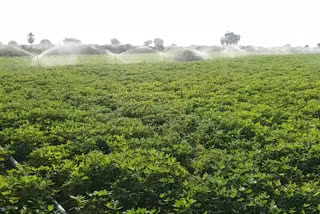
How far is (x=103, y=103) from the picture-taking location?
8562mm

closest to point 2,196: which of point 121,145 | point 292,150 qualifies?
point 121,145

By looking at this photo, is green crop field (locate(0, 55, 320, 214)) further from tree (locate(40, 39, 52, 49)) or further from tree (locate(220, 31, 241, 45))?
tree (locate(220, 31, 241, 45))

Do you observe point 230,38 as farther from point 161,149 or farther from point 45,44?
point 161,149

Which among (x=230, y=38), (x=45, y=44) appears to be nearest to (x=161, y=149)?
(x=45, y=44)

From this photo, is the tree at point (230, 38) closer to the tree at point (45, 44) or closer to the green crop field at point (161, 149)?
the tree at point (45, 44)

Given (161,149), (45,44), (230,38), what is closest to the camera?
(161,149)

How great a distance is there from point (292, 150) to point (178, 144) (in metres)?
1.86

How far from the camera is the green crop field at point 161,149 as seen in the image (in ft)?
13.1

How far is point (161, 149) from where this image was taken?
546cm

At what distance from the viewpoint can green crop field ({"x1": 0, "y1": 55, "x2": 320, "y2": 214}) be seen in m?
4.00

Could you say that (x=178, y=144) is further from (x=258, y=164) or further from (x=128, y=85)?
(x=128, y=85)

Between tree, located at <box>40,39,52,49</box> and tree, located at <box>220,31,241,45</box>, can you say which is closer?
tree, located at <box>40,39,52,49</box>

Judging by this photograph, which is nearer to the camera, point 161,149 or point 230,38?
point 161,149

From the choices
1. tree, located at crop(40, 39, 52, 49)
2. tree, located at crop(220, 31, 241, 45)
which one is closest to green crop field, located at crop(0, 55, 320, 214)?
tree, located at crop(40, 39, 52, 49)
